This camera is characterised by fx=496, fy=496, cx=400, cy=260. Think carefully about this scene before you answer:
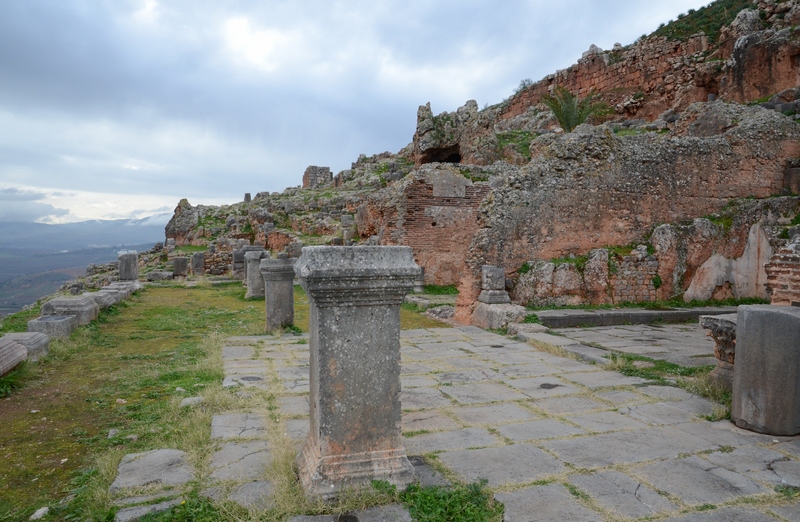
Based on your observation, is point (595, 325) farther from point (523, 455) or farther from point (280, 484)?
point (280, 484)

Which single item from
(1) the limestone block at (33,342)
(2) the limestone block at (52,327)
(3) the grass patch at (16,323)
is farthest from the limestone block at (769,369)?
(3) the grass patch at (16,323)

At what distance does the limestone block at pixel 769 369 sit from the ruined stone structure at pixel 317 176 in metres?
40.6

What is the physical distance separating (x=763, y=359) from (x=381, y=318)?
311cm

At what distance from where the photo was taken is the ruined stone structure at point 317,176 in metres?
43.3

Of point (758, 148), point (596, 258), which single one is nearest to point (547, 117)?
point (758, 148)

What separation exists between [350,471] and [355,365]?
585mm

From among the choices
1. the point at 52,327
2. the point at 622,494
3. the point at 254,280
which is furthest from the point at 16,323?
the point at 622,494

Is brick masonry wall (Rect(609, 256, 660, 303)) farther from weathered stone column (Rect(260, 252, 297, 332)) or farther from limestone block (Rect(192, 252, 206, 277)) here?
limestone block (Rect(192, 252, 206, 277))

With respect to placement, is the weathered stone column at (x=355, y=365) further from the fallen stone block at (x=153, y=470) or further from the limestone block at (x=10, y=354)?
the limestone block at (x=10, y=354)

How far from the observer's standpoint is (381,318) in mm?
2883

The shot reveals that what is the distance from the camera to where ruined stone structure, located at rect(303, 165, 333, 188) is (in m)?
43.3

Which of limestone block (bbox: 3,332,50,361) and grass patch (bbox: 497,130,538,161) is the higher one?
grass patch (bbox: 497,130,538,161)

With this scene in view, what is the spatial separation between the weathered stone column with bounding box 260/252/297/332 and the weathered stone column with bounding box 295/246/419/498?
19.5 feet

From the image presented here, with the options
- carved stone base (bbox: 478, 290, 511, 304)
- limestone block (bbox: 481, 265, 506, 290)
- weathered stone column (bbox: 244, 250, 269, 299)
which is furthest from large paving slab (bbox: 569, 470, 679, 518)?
weathered stone column (bbox: 244, 250, 269, 299)
